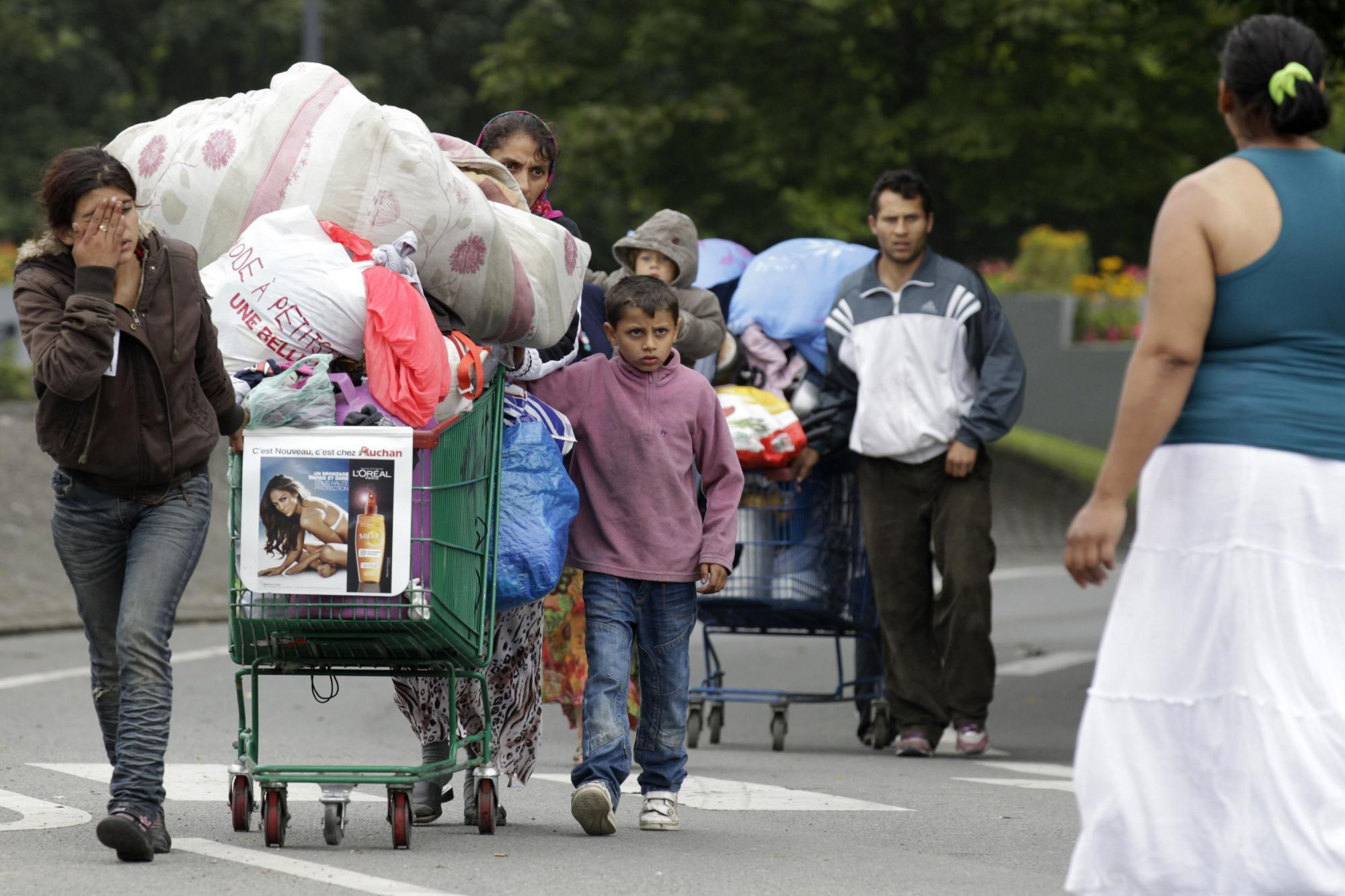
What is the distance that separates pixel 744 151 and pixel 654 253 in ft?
51.0

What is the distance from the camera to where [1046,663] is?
1265 centimetres

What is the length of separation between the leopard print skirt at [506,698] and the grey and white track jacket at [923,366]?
2485mm

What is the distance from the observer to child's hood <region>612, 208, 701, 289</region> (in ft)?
26.6

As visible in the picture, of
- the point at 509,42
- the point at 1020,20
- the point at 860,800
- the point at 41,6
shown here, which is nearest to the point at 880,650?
the point at 860,800

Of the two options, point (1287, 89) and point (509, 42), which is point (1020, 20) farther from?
point (1287, 89)

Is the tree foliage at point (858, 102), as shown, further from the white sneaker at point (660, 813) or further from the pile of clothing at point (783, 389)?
the white sneaker at point (660, 813)

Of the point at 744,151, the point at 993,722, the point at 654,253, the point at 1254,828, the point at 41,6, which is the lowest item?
the point at 993,722

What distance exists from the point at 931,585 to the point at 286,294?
3.90 m

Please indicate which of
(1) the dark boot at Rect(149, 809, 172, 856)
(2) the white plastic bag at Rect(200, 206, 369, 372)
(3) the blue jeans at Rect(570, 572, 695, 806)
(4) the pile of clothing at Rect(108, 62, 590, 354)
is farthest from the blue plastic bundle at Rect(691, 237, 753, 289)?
(1) the dark boot at Rect(149, 809, 172, 856)

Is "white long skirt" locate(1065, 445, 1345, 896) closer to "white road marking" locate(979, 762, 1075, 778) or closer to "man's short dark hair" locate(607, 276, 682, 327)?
"man's short dark hair" locate(607, 276, 682, 327)

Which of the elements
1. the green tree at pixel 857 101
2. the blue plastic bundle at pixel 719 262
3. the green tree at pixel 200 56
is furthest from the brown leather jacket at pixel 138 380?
the green tree at pixel 200 56

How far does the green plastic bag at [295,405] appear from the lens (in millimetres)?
5547

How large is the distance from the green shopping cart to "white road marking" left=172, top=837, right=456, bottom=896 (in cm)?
14

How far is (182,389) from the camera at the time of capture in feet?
18.5
